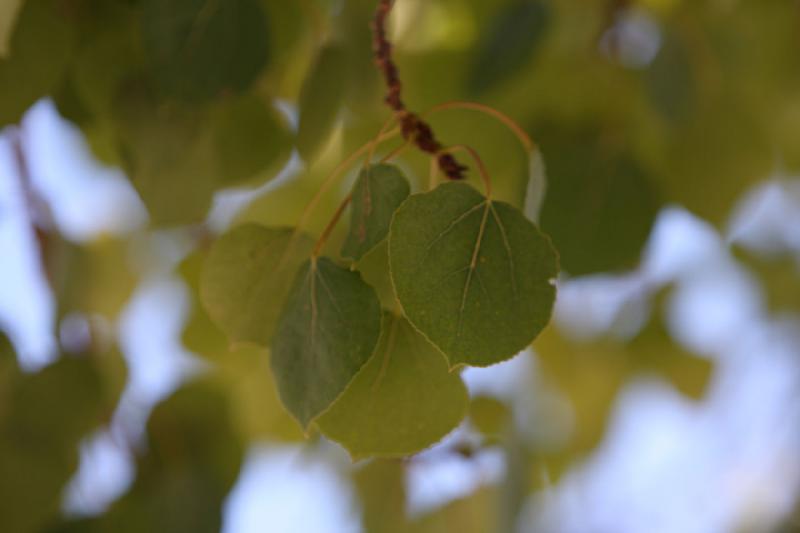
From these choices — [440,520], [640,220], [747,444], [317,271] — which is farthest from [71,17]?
[747,444]

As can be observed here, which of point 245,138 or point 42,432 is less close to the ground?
point 245,138

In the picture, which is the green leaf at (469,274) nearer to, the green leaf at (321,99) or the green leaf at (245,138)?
the green leaf at (321,99)

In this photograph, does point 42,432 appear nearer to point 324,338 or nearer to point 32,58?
point 32,58

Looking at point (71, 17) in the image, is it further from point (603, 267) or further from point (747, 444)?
point (747, 444)

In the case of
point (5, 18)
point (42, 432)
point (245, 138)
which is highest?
point (5, 18)

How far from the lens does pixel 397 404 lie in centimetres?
39

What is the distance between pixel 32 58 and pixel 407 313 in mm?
306

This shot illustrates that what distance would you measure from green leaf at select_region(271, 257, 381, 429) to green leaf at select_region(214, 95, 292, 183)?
261 mm

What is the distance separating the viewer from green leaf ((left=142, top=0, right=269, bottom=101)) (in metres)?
0.50

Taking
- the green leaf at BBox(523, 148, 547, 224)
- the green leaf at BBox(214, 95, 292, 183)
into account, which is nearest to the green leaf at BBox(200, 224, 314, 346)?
the green leaf at BBox(523, 148, 547, 224)

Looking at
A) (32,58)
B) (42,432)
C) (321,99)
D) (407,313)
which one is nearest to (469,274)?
(407,313)

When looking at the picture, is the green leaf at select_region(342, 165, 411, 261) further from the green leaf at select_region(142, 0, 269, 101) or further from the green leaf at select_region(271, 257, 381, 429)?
the green leaf at select_region(142, 0, 269, 101)

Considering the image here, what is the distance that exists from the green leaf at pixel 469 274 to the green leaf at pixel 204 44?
212mm

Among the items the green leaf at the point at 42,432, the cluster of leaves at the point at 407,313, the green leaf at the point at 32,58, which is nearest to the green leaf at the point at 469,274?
the cluster of leaves at the point at 407,313
